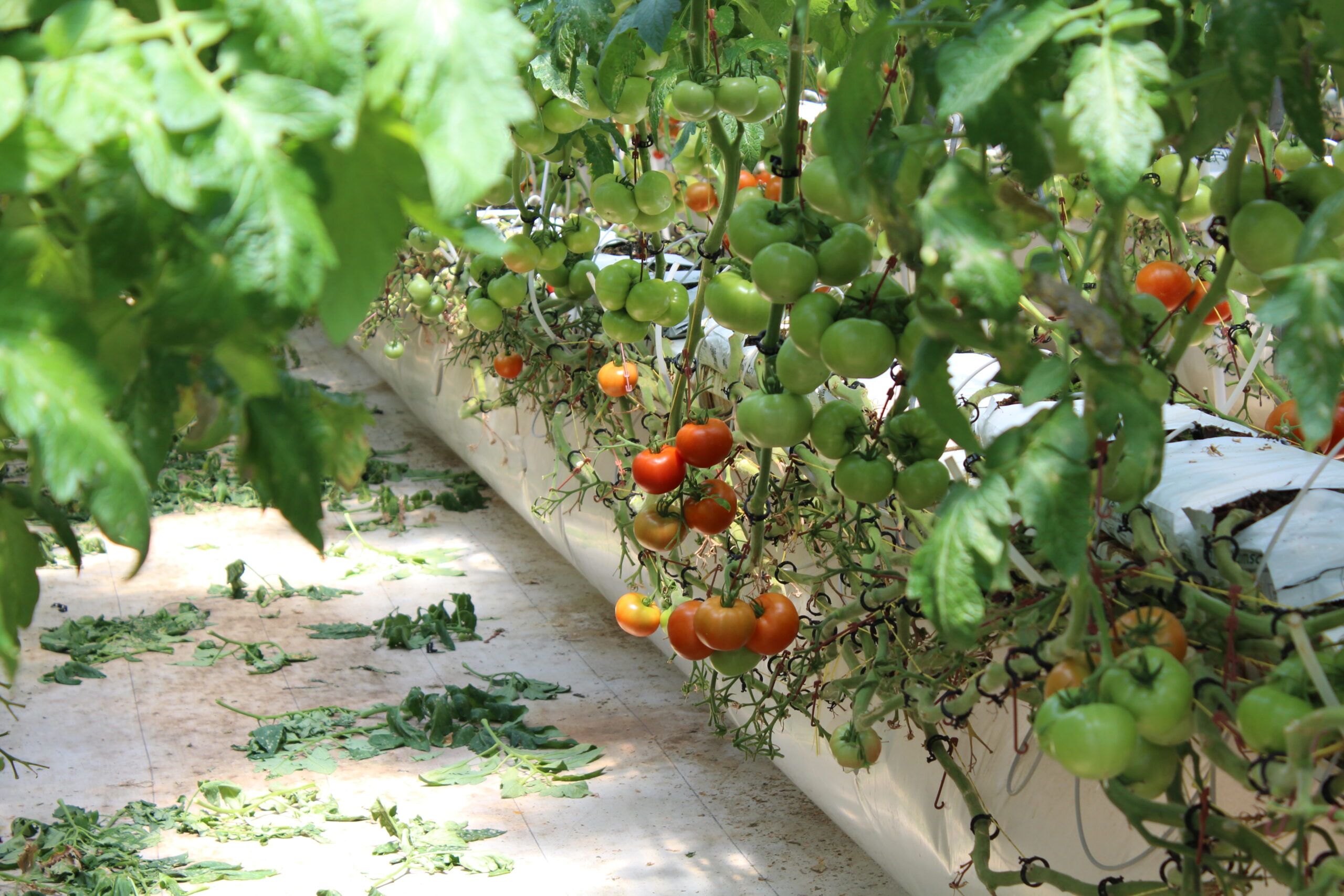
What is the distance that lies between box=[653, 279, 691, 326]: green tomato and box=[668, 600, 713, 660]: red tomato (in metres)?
0.39

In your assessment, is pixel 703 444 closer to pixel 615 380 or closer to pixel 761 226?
pixel 761 226

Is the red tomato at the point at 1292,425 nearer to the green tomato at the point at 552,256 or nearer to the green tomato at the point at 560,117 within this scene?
the green tomato at the point at 560,117

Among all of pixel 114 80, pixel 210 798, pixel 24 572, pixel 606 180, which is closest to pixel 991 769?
pixel 606 180

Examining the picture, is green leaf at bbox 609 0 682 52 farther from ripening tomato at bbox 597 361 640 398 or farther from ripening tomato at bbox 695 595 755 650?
ripening tomato at bbox 597 361 640 398

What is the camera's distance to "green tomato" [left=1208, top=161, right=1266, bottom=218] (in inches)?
27.9

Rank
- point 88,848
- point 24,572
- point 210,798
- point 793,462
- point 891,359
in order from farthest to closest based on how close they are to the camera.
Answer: point 210,798
point 88,848
point 793,462
point 891,359
point 24,572

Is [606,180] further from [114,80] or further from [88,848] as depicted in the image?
[88,848]

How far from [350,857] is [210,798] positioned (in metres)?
0.40

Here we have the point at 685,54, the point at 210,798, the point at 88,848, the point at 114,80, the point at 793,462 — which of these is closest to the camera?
the point at 114,80

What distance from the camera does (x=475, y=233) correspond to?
0.43 m

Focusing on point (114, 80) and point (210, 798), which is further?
point (210, 798)

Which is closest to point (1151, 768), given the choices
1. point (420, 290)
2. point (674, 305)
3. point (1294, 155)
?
point (1294, 155)

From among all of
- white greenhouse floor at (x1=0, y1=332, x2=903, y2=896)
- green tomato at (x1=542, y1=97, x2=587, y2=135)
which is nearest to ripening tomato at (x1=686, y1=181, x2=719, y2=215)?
green tomato at (x1=542, y1=97, x2=587, y2=135)

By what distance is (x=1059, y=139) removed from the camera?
631mm
